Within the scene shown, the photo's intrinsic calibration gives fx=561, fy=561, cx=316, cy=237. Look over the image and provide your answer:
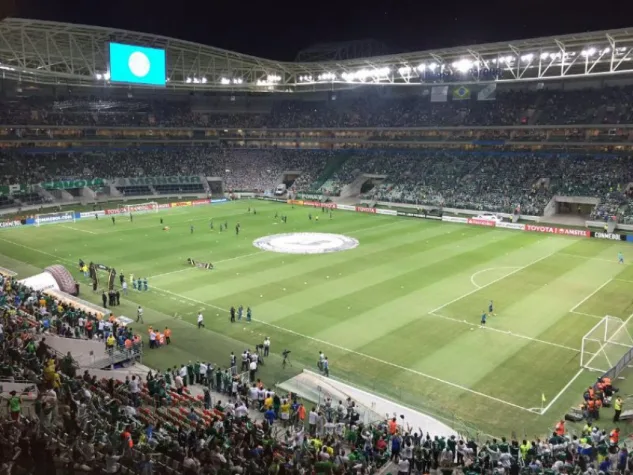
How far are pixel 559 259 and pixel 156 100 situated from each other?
77112 mm

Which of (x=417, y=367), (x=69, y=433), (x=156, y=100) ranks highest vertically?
(x=156, y=100)

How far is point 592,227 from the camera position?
190 feet

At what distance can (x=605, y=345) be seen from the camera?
26141mm

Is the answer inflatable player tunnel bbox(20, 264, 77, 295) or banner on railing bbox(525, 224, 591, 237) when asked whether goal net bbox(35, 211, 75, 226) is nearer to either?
inflatable player tunnel bbox(20, 264, 77, 295)

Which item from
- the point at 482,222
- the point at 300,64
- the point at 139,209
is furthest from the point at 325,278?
the point at 139,209

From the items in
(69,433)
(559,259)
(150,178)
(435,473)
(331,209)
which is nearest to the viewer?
(69,433)

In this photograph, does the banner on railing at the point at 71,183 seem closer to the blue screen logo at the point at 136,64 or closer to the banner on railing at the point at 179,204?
the banner on railing at the point at 179,204

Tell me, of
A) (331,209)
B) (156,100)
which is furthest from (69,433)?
(156,100)

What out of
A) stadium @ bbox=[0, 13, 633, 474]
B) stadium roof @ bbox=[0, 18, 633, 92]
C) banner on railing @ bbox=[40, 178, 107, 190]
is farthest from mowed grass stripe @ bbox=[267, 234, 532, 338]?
banner on railing @ bbox=[40, 178, 107, 190]

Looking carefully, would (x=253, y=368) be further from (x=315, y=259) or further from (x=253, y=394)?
(x=315, y=259)

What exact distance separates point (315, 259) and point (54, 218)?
1339 inches

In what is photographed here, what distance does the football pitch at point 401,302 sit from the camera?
76.8 ft

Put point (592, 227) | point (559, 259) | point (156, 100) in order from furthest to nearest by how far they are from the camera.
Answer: point (156, 100), point (592, 227), point (559, 259)

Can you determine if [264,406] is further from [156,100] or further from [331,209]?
[156,100]
